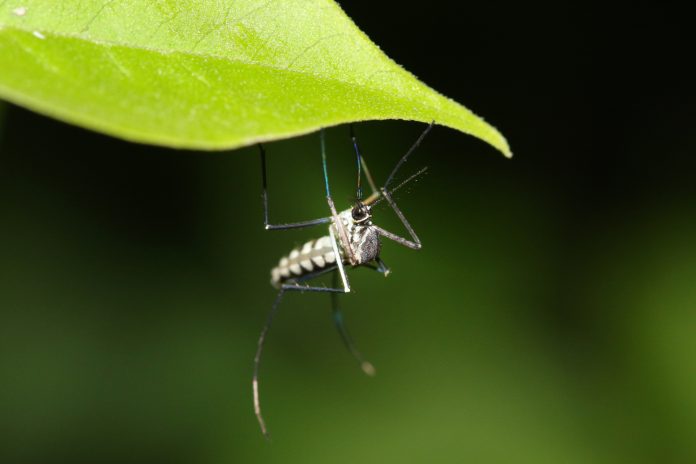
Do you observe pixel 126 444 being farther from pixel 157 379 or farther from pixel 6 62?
pixel 6 62

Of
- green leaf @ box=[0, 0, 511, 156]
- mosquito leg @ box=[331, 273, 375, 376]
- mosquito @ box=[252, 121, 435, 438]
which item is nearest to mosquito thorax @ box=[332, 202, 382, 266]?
mosquito @ box=[252, 121, 435, 438]

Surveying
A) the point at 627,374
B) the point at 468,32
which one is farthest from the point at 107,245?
the point at 627,374

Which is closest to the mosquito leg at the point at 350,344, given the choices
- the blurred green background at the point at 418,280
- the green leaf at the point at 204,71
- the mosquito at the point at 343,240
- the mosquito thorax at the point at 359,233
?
the blurred green background at the point at 418,280

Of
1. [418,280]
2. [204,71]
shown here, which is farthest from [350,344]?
[204,71]

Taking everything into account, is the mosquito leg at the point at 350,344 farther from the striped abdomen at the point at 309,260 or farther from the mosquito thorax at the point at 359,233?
the mosquito thorax at the point at 359,233

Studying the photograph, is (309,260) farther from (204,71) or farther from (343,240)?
(204,71)
